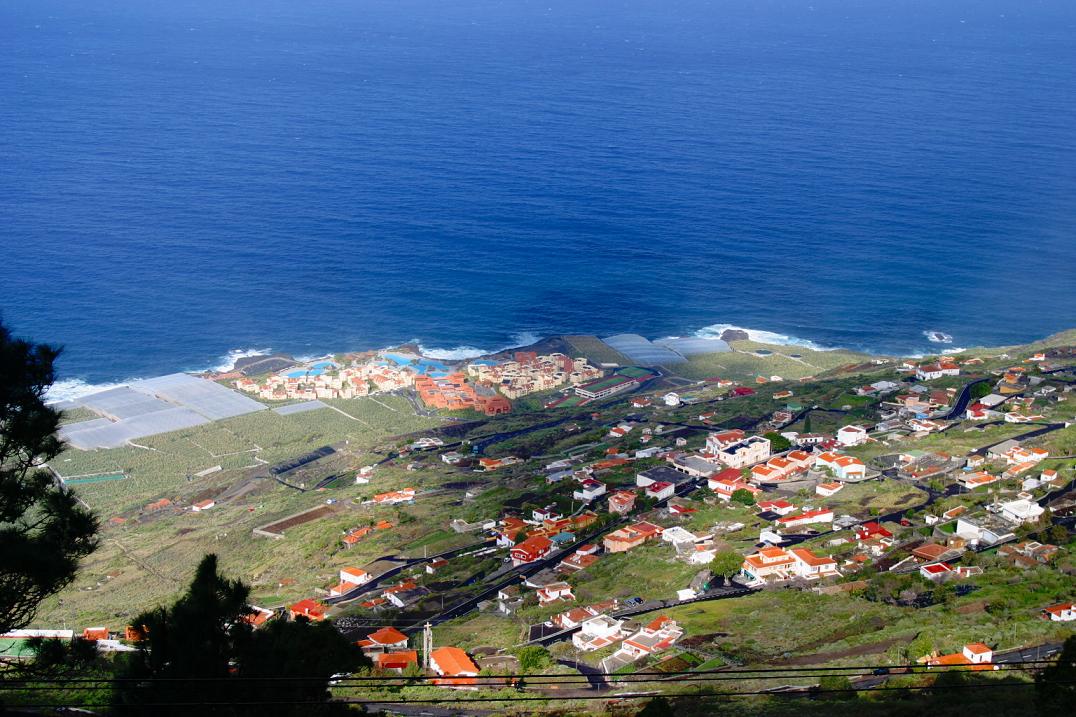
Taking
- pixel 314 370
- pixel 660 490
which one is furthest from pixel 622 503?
pixel 314 370

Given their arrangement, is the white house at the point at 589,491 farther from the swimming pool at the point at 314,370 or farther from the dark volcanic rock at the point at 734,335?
the dark volcanic rock at the point at 734,335

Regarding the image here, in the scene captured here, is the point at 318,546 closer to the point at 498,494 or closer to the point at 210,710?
the point at 498,494

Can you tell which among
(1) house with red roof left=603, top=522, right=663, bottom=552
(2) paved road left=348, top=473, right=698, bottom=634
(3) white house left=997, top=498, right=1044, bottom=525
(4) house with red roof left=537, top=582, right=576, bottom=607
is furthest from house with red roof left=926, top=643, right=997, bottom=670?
(2) paved road left=348, top=473, right=698, bottom=634

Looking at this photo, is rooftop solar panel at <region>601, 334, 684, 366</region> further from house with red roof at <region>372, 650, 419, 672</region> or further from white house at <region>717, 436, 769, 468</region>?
house with red roof at <region>372, 650, 419, 672</region>

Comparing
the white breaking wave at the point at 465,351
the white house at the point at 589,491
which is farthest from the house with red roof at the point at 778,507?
the white breaking wave at the point at 465,351

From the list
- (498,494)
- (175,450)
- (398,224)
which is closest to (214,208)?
(398,224)
